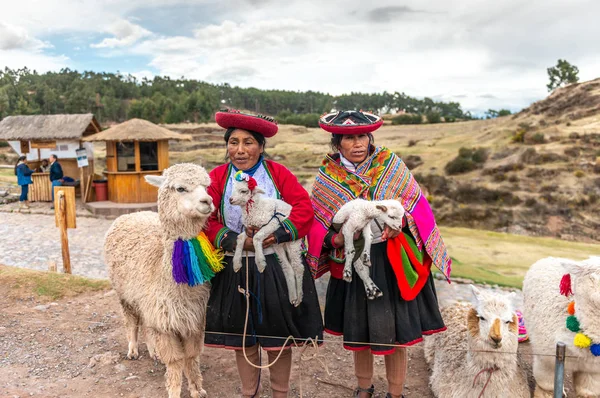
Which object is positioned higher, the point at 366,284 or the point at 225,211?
the point at 225,211

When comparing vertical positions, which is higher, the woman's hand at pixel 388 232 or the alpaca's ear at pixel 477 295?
the woman's hand at pixel 388 232

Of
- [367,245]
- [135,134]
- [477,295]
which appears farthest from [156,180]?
[135,134]

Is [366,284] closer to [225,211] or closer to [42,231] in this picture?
[225,211]

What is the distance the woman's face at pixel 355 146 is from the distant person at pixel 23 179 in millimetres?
13866

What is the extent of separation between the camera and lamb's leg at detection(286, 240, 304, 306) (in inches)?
106

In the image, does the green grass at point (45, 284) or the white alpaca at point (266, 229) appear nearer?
the white alpaca at point (266, 229)

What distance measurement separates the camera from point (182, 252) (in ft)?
8.98

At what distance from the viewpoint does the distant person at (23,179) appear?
13586mm

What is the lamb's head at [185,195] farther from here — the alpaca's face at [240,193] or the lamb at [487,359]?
the lamb at [487,359]

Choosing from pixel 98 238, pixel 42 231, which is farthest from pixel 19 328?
pixel 42 231

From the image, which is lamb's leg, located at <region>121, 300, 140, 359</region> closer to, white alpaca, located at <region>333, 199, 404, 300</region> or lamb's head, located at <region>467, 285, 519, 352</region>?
white alpaca, located at <region>333, 199, 404, 300</region>

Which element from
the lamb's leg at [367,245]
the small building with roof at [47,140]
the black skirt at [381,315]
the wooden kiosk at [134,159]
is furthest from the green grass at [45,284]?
the small building with roof at [47,140]

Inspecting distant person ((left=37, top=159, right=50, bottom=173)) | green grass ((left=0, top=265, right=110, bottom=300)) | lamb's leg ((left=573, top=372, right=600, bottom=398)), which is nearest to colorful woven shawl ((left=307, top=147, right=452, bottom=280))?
lamb's leg ((left=573, top=372, right=600, bottom=398))

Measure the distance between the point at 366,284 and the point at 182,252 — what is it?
117 centimetres
